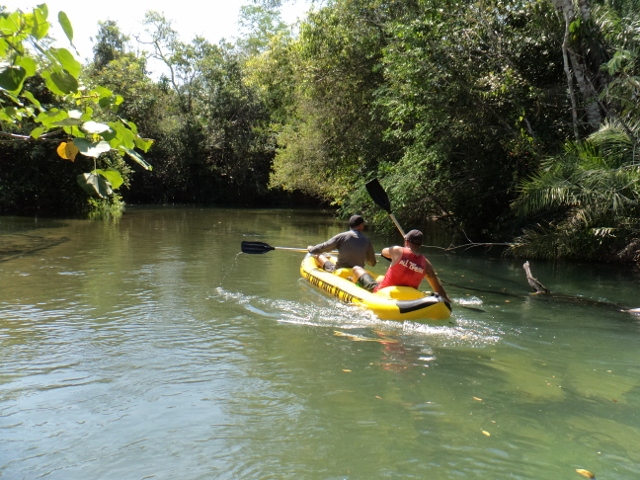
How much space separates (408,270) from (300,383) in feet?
9.35

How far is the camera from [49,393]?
16.7ft

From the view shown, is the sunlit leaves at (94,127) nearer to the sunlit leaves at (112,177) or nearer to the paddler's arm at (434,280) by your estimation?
the sunlit leaves at (112,177)

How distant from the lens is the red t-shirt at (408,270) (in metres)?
7.82

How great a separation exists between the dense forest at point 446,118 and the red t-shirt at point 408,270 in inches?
151

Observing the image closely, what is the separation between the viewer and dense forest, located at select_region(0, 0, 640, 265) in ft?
13.2

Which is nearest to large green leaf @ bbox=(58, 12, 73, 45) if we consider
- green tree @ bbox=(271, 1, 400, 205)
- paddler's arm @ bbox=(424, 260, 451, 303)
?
paddler's arm @ bbox=(424, 260, 451, 303)

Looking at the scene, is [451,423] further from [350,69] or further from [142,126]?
[142,126]

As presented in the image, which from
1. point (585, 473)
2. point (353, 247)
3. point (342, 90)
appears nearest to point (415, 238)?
point (353, 247)

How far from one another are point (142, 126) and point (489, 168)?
85.6ft

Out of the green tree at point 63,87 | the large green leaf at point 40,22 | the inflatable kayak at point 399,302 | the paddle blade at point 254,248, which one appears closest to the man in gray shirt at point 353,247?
the inflatable kayak at point 399,302

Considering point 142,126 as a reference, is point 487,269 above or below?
below

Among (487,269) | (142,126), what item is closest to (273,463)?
(487,269)

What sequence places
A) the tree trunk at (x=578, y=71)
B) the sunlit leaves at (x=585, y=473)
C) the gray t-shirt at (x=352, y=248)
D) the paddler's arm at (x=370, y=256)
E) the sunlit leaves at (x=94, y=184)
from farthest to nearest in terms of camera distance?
1. the tree trunk at (x=578, y=71)
2. the paddler's arm at (x=370, y=256)
3. the gray t-shirt at (x=352, y=248)
4. the sunlit leaves at (x=585, y=473)
5. the sunlit leaves at (x=94, y=184)

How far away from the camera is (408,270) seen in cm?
790
